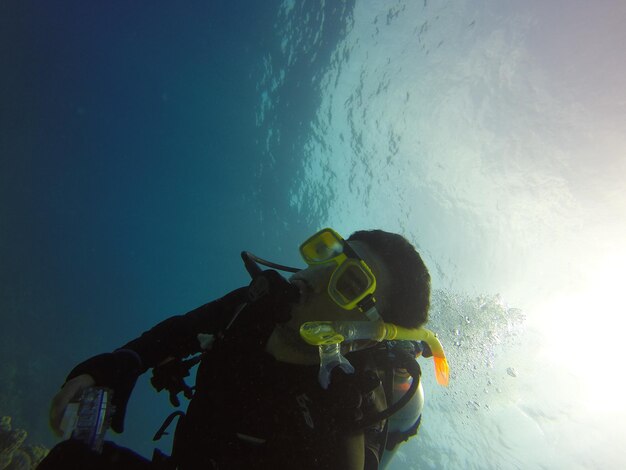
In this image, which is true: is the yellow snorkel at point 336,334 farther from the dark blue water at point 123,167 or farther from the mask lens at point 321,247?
the dark blue water at point 123,167

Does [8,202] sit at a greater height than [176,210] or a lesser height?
greater

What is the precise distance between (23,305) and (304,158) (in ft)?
102

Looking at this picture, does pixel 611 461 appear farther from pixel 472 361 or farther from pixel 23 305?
pixel 23 305

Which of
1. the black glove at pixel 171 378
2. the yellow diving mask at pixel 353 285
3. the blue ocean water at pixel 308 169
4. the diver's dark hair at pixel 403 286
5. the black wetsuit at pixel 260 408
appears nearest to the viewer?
the black wetsuit at pixel 260 408

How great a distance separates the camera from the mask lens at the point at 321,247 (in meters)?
2.19

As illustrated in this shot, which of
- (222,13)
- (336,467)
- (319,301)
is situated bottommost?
(336,467)

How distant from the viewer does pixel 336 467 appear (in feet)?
4.89

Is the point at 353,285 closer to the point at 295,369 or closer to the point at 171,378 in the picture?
the point at 295,369

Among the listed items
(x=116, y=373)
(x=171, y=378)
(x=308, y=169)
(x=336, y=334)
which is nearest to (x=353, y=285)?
(x=336, y=334)

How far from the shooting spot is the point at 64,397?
151 centimetres

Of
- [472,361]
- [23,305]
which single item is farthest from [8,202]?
[472,361]

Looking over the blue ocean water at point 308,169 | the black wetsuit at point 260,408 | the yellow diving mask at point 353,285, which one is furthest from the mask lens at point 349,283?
the blue ocean water at point 308,169

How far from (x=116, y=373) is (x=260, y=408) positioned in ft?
2.84

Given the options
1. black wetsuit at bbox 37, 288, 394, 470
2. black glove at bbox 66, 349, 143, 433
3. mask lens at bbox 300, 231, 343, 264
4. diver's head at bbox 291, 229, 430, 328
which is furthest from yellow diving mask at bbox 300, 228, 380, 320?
black glove at bbox 66, 349, 143, 433
